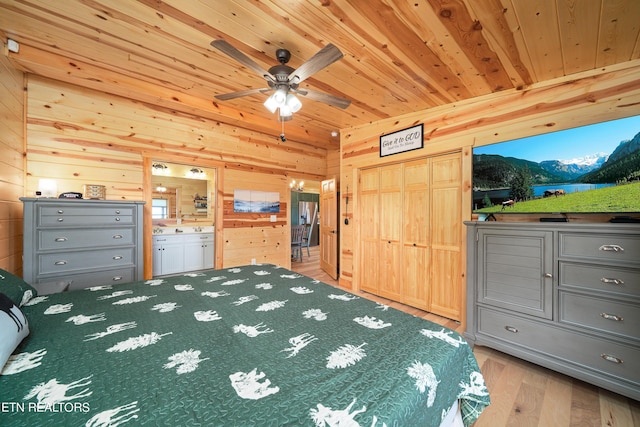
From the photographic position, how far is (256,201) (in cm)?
429

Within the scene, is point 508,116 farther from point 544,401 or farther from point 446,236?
point 544,401

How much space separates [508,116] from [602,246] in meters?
1.47

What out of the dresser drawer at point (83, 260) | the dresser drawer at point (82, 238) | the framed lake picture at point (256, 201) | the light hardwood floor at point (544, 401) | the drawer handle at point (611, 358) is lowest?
the light hardwood floor at point (544, 401)

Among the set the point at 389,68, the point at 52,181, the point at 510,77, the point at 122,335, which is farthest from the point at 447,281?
→ the point at 52,181

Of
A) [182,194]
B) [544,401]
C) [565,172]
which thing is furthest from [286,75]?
[182,194]

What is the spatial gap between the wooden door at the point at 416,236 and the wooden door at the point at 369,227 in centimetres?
44

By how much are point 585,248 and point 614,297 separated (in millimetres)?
343

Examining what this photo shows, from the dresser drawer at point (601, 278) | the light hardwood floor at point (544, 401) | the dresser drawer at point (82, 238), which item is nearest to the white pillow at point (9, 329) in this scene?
the dresser drawer at point (82, 238)

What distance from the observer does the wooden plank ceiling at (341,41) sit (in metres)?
1.63

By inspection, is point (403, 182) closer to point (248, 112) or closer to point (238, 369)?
point (248, 112)

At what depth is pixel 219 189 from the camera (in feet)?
12.7

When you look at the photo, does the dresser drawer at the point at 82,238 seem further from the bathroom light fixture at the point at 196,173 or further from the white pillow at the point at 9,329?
the bathroom light fixture at the point at 196,173

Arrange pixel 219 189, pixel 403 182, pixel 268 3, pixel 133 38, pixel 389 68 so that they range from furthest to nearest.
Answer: pixel 219 189 < pixel 403 182 < pixel 389 68 < pixel 133 38 < pixel 268 3

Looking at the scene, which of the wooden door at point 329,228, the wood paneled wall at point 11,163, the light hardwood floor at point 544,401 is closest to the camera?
the light hardwood floor at point 544,401
